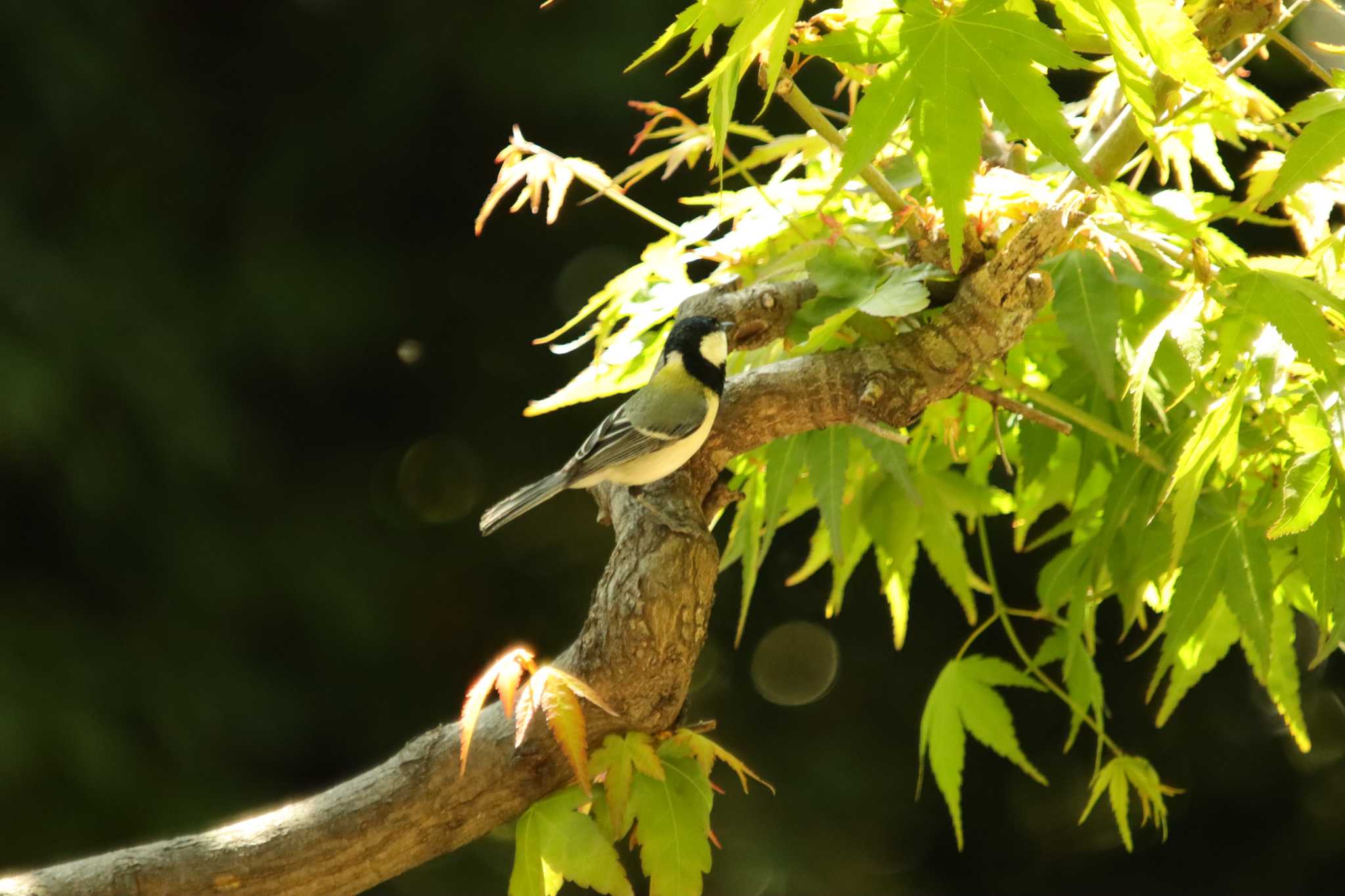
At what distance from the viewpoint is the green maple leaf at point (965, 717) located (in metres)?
0.96

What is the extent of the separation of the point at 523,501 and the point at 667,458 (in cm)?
18

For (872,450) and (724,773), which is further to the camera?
(724,773)

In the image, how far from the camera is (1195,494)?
2.04 ft

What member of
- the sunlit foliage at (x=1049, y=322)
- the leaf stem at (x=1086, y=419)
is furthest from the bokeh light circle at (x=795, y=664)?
the leaf stem at (x=1086, y=419)

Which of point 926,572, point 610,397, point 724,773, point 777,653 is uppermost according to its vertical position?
point 610,397

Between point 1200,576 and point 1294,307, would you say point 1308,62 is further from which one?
point 1200,576

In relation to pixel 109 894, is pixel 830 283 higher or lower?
higher

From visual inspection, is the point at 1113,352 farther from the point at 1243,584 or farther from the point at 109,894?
the point at 109,894

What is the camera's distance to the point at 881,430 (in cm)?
71

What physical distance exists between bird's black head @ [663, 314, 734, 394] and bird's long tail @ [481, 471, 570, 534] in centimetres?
17

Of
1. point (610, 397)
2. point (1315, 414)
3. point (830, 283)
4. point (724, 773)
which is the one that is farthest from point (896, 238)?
point (724, 773)

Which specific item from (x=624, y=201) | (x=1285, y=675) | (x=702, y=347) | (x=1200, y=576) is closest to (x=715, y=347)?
(x=702, y=347)

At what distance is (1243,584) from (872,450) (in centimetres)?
25

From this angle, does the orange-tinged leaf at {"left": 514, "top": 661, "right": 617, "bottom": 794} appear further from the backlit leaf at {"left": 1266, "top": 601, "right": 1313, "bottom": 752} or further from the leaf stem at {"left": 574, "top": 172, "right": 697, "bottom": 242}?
the backlit leaf at {"left": 1266, "top": 601, "right": 1313, "bottom": 752}
